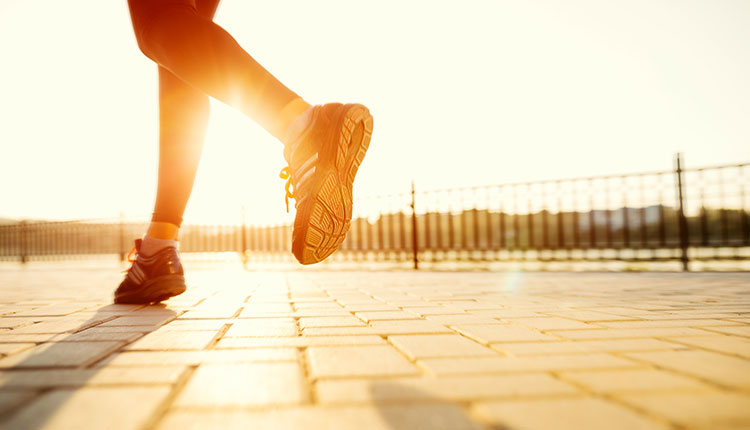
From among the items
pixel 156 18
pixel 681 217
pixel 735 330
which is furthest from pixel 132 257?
pixel 681 217

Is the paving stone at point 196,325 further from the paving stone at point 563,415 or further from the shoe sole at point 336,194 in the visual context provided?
the paving stone at point 563,415

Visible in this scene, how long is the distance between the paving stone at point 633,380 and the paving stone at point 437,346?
0.25 m

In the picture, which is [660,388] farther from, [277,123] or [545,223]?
[545,223]

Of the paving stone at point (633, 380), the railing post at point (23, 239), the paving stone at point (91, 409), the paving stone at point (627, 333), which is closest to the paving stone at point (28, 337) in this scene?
the paving stone at point (91, 409)

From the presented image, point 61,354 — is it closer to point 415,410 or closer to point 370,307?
point 415,410

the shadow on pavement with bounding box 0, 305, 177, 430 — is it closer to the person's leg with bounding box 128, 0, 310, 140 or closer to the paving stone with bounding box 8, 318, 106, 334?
the paving stone with bounding box 8, 318, 106, 334

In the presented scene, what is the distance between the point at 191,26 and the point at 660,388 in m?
1.53

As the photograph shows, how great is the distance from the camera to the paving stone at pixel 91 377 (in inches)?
36.0

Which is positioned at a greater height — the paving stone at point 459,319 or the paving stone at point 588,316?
the paving stone at point 459,319

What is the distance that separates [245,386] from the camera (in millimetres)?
902

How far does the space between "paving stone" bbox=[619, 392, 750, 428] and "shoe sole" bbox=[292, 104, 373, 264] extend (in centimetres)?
100

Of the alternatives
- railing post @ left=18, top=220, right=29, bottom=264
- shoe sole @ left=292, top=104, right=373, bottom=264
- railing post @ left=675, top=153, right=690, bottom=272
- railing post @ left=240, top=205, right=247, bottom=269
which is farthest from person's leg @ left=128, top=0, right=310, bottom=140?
railing post @ left=18, top=220, right=29, bottom=264

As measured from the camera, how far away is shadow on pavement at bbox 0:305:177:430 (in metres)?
0.73

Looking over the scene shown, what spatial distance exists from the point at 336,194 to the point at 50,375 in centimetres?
91
